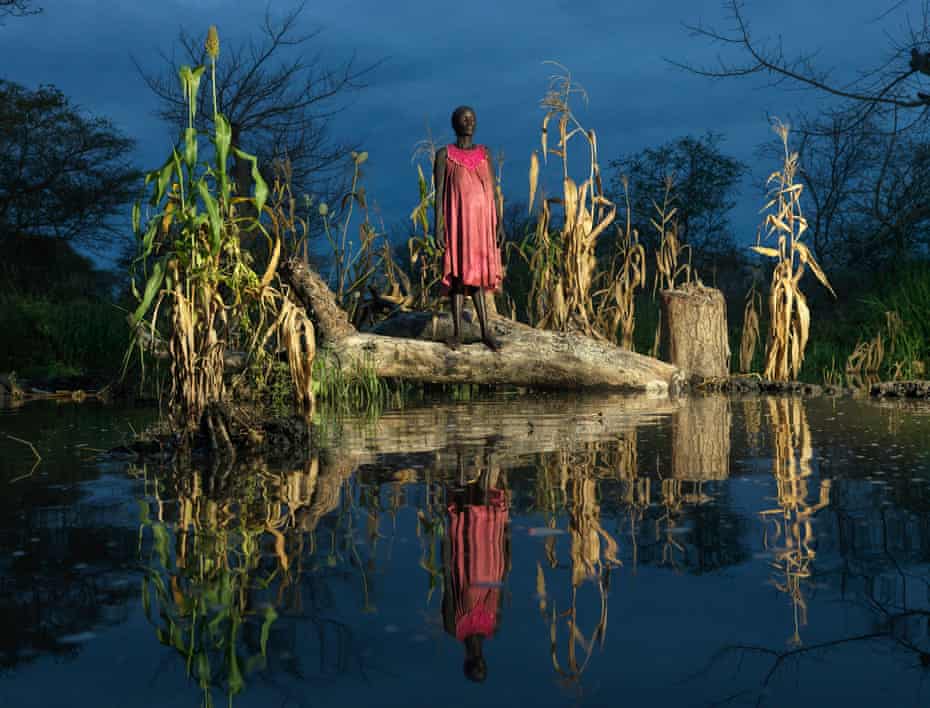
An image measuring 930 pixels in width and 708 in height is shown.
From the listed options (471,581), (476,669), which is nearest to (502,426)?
(471,581)

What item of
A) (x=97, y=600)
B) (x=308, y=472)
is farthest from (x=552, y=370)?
(x=97, y=600)

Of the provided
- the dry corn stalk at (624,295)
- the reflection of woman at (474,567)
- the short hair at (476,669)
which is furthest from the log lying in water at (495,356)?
the short hair at (476,669)

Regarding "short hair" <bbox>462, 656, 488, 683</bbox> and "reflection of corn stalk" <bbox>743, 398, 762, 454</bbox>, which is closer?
"short hair" <bbox>462, 656, 488, 683</bbox>

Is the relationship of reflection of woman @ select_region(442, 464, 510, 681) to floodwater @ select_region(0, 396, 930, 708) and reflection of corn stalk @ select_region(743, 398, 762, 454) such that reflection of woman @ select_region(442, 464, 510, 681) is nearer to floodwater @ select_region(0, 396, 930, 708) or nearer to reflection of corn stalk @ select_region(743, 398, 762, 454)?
floodwater @ select_region(0, 396, 930, 708)

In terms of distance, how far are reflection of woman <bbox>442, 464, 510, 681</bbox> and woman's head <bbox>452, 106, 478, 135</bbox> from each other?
5.36 metres

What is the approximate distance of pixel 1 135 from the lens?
2681 centimetres

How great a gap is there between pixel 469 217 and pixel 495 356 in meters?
1.37

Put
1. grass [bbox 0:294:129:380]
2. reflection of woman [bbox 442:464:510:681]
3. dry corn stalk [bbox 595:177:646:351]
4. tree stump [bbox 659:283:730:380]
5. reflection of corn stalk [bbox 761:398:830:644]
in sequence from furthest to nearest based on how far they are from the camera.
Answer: grass [bbox 0:294:129:380] < dry corn stalk [bbox 595:177:646:351] < tree stump [bbox 659:283:730:380] < reflection of corn stalk [bbox 761:398:830:644] < reflection of woman [bbox 442:464:510:681]

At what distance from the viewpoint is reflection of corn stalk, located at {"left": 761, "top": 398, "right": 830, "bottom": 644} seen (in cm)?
231

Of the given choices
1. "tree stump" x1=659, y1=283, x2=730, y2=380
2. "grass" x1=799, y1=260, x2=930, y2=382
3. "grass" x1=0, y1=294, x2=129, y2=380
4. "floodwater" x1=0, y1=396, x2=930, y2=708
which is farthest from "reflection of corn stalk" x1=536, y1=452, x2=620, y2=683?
"grass" x1=0, y1=294, x2=129, y2=380

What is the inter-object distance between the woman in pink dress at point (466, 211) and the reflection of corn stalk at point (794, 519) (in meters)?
3.79

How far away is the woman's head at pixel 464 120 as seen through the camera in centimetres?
831

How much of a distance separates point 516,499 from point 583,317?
6404 millimetres

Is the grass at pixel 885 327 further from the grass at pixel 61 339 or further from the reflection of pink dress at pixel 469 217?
the grass at pixel 61 339
